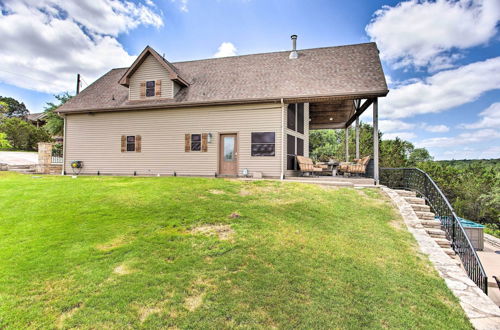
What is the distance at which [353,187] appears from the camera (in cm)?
894

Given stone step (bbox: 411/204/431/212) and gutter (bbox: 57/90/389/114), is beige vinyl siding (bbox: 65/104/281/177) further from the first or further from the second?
stone step (bbox: 411/204/431/212)

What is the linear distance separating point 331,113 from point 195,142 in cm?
789

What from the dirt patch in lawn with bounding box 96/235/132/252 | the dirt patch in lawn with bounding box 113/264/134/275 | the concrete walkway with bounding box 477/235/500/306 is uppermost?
the dirt patch in lawn with bounding box 96/235/132/252

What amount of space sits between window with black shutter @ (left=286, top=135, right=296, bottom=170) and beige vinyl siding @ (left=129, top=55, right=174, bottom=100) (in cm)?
625

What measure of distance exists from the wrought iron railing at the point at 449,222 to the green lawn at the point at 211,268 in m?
1.29

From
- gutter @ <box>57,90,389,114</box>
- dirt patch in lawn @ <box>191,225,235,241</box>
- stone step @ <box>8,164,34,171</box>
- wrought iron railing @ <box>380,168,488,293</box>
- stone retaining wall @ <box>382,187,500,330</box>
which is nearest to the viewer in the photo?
stone retaining wall @ <box>382,187,500,330</box>

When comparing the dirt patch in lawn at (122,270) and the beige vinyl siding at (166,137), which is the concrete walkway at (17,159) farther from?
the dirt patch in lawn at (122,270)

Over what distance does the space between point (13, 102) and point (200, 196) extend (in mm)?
58523

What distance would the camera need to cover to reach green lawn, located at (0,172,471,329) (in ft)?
8.52

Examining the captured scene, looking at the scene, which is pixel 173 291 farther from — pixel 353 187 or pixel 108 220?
pixel 353 187

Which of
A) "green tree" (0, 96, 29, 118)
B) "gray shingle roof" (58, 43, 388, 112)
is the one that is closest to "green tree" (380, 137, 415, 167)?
"gray shingle roof" (58, 43, 388, 112)

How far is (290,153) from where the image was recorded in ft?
36.1

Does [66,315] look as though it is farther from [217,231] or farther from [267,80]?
[267,80]

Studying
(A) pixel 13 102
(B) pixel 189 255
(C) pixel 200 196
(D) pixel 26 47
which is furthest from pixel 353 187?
(A) pixel 13 102
